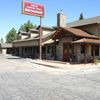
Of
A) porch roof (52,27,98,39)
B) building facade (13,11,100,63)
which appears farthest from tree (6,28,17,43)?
porch roof (52,27,98,39)

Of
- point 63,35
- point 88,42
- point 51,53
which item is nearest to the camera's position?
point 88,42

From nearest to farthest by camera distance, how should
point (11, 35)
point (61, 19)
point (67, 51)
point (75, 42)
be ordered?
point (75, 42), point (67, 51), point (61, 19), point (11, 35)

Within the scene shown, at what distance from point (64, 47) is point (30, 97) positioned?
2217cm

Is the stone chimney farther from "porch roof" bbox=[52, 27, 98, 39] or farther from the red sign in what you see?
"porch roof" bbox=[52, 27, 98, 39]

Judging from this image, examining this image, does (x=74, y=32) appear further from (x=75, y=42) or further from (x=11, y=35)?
(x=11, y=35)

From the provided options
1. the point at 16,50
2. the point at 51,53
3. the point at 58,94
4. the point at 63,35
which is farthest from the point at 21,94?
the point at 16,50

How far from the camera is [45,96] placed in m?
8.41

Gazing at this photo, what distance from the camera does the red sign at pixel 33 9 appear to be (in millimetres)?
31719

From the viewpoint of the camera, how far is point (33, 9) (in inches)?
1275

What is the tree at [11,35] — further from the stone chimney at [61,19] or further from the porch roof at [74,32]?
the porch roof at [74,32]

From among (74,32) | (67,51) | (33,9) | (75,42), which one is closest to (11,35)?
(33,9)

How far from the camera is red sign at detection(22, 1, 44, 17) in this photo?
31719mm

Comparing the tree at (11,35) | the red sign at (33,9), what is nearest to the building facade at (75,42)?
the red sign at (33,9)

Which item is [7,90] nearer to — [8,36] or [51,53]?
[51,53]
